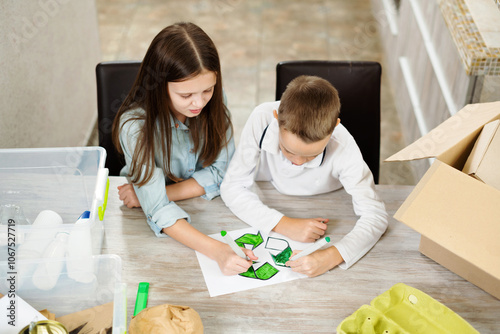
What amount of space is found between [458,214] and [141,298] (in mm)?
651

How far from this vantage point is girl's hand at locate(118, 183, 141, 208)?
1.33 m

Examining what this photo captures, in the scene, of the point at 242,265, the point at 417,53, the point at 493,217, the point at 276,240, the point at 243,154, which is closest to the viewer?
the point at 493,217

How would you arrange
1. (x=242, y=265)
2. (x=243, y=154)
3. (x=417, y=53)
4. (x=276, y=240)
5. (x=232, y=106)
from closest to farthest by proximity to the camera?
(x=242, y=265) < (x=276, y=240) < (x=243, y=154) < (x=417, y=53) < (x=232, y=106)

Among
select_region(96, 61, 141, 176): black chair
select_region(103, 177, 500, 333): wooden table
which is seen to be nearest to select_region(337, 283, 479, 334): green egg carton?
select_region(103, 177, 500, 333): wooden table

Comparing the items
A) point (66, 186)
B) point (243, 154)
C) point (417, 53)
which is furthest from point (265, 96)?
point (66, 186)

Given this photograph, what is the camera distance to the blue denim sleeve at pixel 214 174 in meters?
1.39

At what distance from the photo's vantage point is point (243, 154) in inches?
54.8

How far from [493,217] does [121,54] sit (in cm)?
279

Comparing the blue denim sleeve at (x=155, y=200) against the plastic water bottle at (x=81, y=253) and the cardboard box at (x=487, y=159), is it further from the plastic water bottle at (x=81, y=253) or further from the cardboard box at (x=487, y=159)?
the cardboard box at (x=487, y=159)

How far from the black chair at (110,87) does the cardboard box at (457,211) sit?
0.87 metres

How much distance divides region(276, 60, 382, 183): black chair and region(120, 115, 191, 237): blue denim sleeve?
55cm

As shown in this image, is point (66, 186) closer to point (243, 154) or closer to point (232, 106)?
point (243, 154)

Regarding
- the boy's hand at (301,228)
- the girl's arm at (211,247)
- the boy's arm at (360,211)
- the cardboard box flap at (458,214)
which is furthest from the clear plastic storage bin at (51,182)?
the cardboard box flap at (458,214)

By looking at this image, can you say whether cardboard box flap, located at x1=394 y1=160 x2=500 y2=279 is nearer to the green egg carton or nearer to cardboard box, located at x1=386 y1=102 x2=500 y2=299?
cardboard box, located at x1=386 y1=102 x2=500 y2=299
